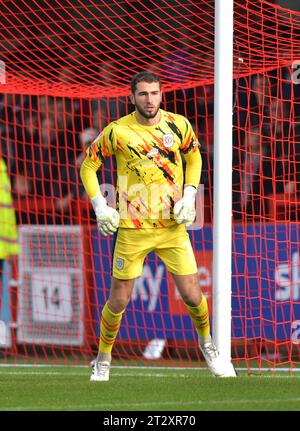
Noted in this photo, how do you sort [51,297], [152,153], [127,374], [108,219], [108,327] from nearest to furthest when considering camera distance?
[108,219] < [152,153] < [108,327] < [127,374] < [51,297]

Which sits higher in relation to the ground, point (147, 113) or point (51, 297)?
point (147, 113)

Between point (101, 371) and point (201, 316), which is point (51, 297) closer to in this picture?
point (101, 371)

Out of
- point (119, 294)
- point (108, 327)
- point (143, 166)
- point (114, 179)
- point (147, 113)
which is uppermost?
point (114, 179)

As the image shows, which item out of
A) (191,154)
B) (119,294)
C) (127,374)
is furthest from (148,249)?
(127,374)

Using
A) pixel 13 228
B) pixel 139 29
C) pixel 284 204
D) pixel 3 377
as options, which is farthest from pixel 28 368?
pixel 139 29

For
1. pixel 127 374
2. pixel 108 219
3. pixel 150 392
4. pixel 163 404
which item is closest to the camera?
pixel 163 404

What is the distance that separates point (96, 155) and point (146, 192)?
1.25ft

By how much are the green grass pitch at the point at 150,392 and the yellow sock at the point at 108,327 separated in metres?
0.23

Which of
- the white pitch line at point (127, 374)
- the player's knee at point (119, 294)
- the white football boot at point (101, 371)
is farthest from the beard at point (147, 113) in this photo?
the white pitch line at point (127, 374)

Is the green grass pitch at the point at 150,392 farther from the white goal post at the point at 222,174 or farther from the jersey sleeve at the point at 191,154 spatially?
the jersey sleeve at the point at 191,154

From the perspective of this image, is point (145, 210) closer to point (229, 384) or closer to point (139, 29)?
point (229, 384)

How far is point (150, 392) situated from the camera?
6395mm

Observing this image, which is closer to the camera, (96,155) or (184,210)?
(184,210)

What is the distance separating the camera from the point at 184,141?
705 cm
